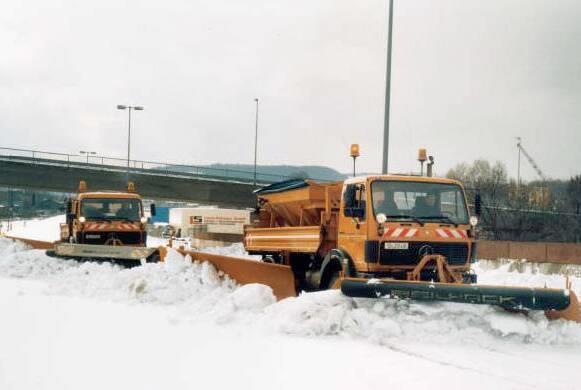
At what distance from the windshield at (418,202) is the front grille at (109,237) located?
1367 cm

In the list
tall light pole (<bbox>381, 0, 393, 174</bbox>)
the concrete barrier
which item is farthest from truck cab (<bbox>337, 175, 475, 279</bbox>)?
the concrete barrier

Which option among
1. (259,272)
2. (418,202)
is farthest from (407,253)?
(259,272)

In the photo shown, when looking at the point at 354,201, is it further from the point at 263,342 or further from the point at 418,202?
the point at 263,342

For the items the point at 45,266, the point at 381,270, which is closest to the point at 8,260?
the point at 45,266

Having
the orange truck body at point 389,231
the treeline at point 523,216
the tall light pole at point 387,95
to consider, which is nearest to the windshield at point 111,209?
the tall light pole at point 387,95

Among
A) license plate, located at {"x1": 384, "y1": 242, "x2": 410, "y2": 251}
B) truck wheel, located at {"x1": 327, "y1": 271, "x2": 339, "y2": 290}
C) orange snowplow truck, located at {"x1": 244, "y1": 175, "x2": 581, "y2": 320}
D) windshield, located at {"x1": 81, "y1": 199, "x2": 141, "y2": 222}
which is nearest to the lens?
orange snowplow truck, located at {"x1": 244, "y1": 175, "x2": 581, "y2": 320}

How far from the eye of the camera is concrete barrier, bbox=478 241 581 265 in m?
23.1

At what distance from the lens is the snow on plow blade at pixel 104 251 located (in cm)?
1992

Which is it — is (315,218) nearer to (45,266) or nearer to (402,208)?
(402,208)

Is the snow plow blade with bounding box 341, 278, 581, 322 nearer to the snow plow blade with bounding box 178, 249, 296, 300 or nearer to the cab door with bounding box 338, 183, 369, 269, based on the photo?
the cab door with bounding box 338, 183, 369, 269

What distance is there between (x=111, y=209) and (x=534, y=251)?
14.1 meters

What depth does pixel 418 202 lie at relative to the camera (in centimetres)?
1237

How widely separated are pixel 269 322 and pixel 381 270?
6.74 feet

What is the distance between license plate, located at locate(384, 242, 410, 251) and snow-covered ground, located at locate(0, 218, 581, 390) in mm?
1088
